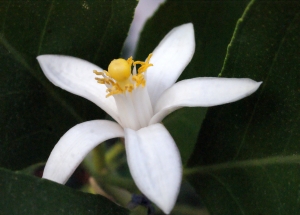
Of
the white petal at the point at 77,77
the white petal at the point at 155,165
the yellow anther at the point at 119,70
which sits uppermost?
the yellow anther at the point at 119,70

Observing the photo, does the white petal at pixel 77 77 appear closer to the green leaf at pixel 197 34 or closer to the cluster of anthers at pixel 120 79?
the cluster of anthers at pixel 120 79

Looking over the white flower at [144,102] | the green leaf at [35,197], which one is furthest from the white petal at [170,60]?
the green leaf at [35,197]

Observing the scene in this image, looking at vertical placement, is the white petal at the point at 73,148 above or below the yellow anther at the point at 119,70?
below

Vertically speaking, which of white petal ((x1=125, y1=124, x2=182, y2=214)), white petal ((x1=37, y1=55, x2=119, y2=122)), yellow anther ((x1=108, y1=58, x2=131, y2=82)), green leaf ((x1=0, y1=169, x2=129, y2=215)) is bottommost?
green leaf ((x1=0, y1=169, x2=129, y2=215))

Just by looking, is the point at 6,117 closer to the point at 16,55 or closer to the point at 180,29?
the point at 16,55

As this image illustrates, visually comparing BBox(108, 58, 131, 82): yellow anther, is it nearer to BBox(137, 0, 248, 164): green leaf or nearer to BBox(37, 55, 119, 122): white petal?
BBox(37, 55, 119, 122): white petal

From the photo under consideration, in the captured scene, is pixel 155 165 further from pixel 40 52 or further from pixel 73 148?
pixel 40 52

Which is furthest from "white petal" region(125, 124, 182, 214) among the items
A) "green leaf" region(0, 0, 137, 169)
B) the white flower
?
"green leaf" region(0, 0, 137, 169)
